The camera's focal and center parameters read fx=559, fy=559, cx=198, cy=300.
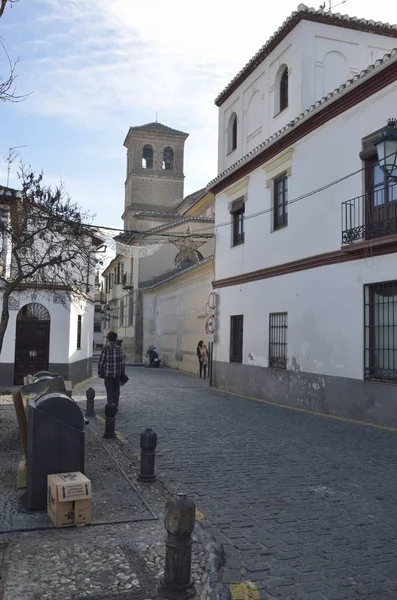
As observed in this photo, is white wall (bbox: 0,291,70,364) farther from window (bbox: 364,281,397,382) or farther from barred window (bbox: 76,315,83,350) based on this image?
window (bbox: 364,281,397,382)

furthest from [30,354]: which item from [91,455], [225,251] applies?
[91,455]

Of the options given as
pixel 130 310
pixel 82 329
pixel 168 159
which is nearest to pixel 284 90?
pixel 82 329

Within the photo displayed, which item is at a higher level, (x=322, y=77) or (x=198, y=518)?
(x=322, y=77)

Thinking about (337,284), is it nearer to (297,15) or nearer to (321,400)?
(321,400)

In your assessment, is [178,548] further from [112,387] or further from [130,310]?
[130,310]

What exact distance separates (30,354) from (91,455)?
1045 centimetres

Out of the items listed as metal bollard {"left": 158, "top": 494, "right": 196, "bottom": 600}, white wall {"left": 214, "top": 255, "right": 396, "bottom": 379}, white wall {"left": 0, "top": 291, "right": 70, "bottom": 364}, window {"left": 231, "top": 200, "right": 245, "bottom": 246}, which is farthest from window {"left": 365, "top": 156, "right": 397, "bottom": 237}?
white wall {"left": 0, "top": 291, "right": 70, "bottom": 364}

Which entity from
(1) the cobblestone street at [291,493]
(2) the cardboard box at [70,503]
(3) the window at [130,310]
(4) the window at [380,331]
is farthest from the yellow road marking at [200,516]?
(3) the window at [130,310]

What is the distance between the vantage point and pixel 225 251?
17.7m

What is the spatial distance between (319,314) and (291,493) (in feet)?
22.2

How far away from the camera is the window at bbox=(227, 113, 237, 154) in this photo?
18.3m

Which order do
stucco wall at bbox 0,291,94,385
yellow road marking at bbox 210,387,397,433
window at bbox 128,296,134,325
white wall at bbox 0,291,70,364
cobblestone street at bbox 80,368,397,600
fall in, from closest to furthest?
cobblestone street at bbox 80,368,397,600 < yellow road marking at bbox 210,387,397,433 < stucco wall at bbox 0,291,94,385 < white wall at bbox 0,291,70,364 < window at bbox 128,296,134,325

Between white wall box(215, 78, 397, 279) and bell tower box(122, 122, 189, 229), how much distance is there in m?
27.6

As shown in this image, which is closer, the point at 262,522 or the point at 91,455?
the point at 262,522
